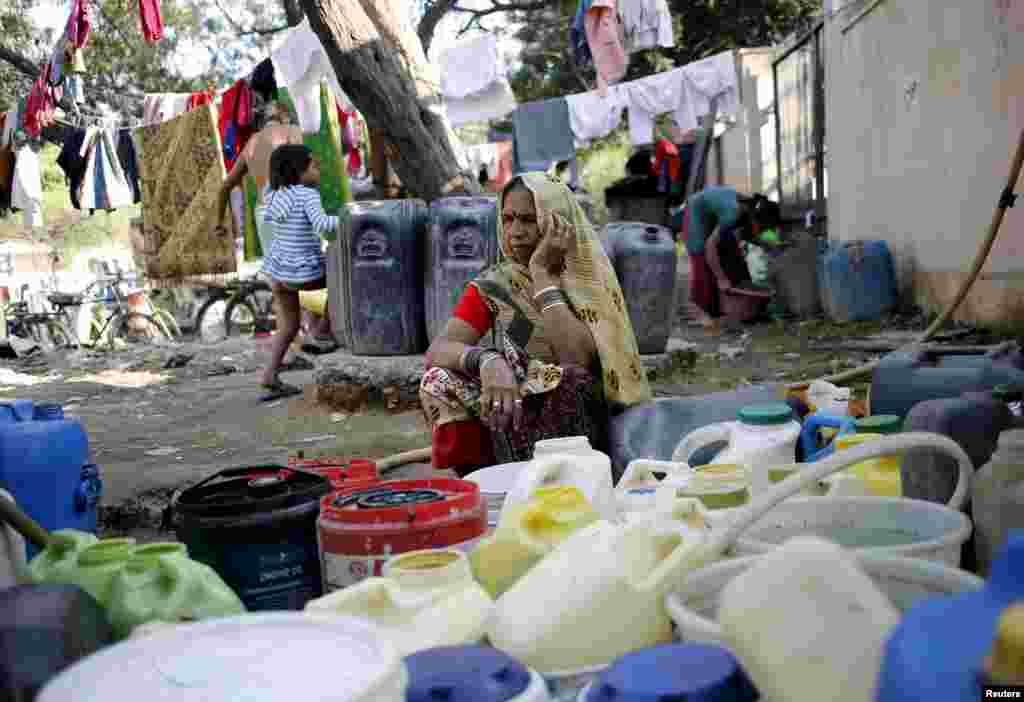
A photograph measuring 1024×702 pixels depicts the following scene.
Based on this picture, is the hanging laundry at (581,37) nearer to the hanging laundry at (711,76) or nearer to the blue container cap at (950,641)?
the hanging laundry at (711,76)

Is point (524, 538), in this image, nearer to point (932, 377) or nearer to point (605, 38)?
point (932, 377)

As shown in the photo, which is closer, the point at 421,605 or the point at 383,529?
the point at 421,605

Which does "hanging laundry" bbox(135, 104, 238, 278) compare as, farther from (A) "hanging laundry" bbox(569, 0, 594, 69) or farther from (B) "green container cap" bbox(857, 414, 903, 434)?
(B) "green container cap" bbox(857, 414, 903, 434)

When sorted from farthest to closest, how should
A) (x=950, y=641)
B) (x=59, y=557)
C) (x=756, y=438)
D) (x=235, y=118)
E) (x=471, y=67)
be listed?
1. (x=471, y=67)
2. (x=235, y=118)
3. (x=756, y=438)
4. (x=59, y=557)
5. (x=950, y=641)

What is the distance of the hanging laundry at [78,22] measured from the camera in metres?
8.44

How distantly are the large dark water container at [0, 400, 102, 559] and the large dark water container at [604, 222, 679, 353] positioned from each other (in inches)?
164

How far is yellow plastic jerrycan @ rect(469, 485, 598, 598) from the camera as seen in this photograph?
4.43 ft

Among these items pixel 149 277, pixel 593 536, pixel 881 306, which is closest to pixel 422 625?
pixel 593 536

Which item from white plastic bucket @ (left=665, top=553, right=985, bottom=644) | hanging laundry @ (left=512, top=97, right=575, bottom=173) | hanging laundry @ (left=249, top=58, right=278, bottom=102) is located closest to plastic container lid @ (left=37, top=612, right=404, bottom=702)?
white plastic bucket @ (left=665, top=553, right=985, bottom=644)

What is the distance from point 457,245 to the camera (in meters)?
5.70

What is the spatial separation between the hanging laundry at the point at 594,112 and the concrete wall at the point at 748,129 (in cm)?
209

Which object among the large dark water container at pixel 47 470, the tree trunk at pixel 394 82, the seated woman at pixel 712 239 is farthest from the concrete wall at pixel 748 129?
the large dark water container at pixel 47 470

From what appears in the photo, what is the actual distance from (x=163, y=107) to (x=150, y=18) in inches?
179

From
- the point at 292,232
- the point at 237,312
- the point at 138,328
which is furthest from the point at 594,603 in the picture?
the point at 138,328
